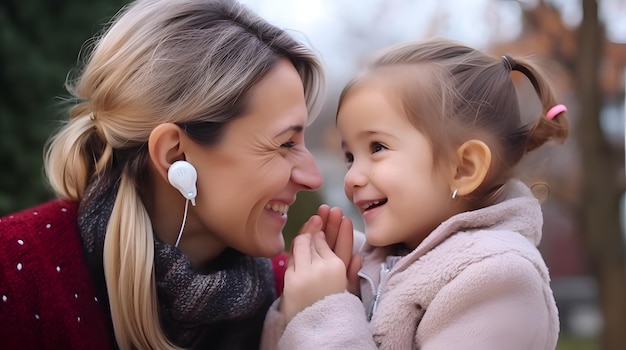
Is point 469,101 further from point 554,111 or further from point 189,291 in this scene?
point 189,291

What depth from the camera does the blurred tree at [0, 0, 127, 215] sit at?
500 cm

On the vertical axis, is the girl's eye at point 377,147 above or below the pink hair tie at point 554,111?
below

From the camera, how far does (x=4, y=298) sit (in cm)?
198

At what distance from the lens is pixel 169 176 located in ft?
7.29

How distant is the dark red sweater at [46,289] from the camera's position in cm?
198

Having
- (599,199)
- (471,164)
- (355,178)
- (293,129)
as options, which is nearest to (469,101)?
(471,164)

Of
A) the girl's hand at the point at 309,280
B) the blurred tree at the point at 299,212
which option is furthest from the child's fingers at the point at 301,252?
the blurred tree at the point at 299,212

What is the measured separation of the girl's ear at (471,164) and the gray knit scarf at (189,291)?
0.71 metres

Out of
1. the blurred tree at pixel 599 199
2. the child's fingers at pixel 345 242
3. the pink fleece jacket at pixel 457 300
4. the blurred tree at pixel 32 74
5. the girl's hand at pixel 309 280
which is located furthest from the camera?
the blurred tree at pixel 599 199

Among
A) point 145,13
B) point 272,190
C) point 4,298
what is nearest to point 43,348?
point 4,298

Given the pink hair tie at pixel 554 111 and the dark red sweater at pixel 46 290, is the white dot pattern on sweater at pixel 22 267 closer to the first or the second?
the dark red sweater at pixel 46 290

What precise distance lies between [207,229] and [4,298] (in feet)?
2.12

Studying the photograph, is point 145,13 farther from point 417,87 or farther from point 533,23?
point 533,23

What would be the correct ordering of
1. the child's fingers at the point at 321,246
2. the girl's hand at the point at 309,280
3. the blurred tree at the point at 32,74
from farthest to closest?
the blurred tree at the point at 32,74, the child's fingers at the point at 321,246, the girl's hand at the point at 309,280
